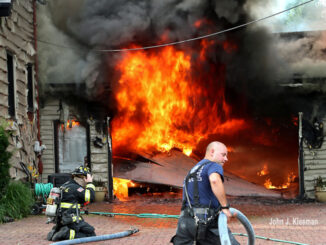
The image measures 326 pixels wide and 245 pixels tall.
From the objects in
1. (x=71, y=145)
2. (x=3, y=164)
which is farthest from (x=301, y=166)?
(x=3, y=164)

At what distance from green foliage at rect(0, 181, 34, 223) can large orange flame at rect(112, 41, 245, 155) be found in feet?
15.2

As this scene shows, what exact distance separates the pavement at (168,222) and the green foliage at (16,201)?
0.70 ft

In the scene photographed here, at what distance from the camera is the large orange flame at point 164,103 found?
15414 millimetres

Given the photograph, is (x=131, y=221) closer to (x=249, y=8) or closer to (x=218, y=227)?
(x=218, y=227)

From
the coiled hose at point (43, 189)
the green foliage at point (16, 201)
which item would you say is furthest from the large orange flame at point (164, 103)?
the green foliage at point (16, 201)

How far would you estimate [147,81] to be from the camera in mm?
15586

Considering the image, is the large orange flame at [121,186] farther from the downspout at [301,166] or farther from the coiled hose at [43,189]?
the downspout at [301,166]

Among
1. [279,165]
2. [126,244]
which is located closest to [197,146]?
[279,165]

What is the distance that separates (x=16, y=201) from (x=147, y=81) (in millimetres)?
Result: 5821

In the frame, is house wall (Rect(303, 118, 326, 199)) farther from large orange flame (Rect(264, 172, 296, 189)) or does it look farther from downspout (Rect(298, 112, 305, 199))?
large orange flame (Rect(264, 172, 296, 189))

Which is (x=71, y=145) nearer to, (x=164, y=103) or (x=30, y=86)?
(x=30, y=86)

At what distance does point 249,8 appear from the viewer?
50.8ft

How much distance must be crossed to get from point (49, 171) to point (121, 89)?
3116 mm

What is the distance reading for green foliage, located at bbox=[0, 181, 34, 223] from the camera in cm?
1081
